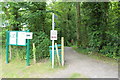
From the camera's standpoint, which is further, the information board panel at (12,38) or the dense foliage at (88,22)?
the dense foliage at (88,22)

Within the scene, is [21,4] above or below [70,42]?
above

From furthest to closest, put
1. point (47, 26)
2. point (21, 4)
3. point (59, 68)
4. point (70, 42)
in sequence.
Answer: point (70, 42) → point (47, 26) → point (21, 4) → point (59, 68)

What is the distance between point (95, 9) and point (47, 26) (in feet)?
11.7

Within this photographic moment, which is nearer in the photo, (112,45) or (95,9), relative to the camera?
(112,45)

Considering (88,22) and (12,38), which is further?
(88,22)

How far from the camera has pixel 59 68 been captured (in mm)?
4344

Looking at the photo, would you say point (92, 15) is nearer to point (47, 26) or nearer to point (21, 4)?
point (47, 26)

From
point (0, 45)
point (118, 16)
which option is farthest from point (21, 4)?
point (118, 16)

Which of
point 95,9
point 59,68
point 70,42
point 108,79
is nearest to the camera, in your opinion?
point 108,79

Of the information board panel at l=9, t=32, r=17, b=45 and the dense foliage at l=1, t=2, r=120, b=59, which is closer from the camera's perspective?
the information board panel at l=9, t=32, r=17, b=45

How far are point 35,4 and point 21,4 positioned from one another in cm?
82

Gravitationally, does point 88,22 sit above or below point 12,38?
above

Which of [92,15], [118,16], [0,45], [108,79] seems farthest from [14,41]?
[118,16]

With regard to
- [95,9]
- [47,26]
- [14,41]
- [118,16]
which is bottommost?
[14,41]
